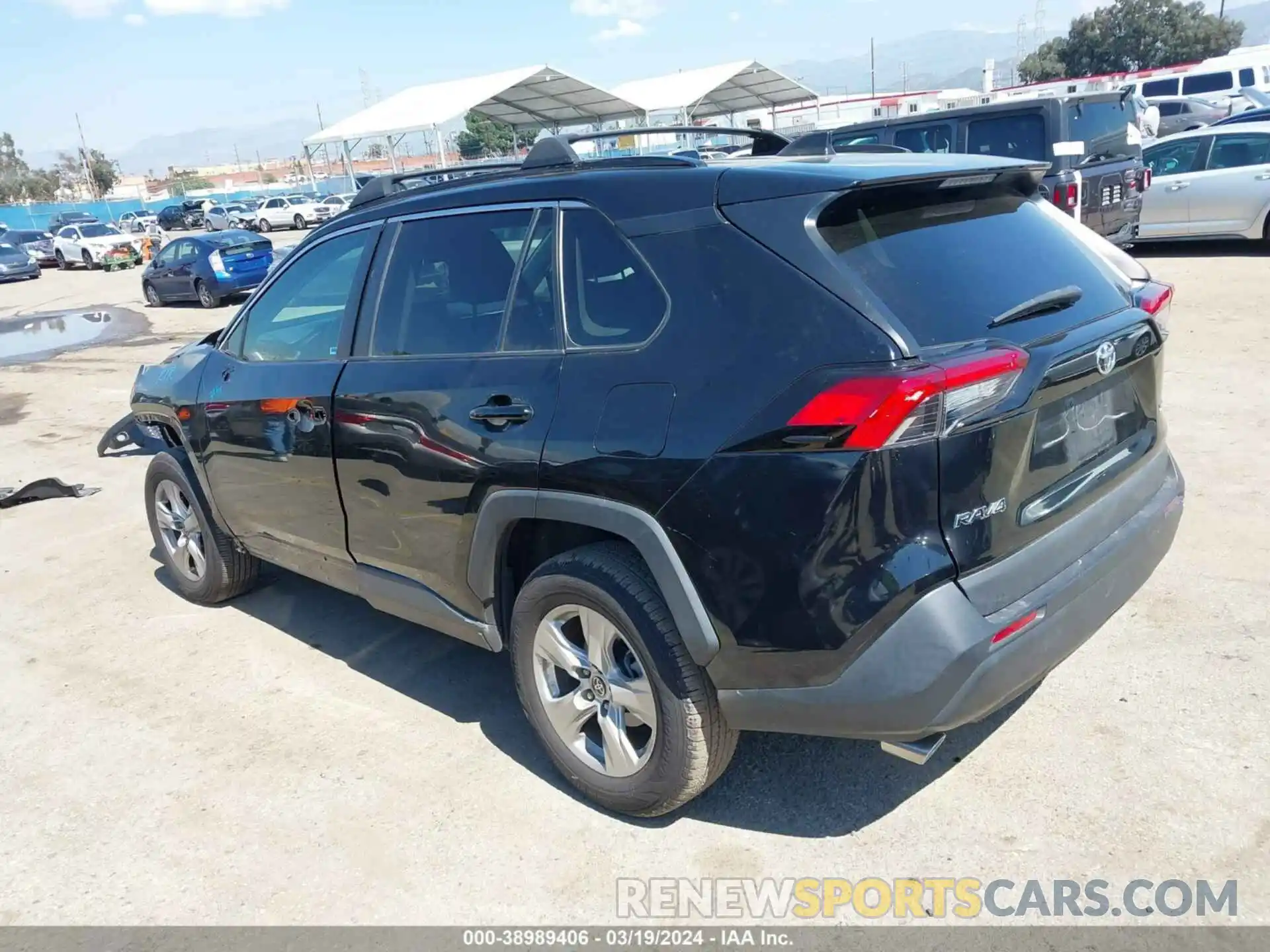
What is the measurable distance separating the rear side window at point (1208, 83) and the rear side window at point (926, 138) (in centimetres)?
2174

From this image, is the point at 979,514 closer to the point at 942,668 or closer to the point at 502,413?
the point at 942,668

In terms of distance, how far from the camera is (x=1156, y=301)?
324 cm

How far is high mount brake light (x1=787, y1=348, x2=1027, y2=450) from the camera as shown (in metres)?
2.30

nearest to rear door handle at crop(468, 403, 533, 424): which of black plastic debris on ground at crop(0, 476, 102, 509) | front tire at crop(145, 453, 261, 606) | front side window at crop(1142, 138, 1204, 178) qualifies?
front tire at crop(145, 453, 261, 606)

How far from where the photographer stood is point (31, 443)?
31.0ft

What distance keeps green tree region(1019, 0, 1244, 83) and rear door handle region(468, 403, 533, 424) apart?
69.9 meters

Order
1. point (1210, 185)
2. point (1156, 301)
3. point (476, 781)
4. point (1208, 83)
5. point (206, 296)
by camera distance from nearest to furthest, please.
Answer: point (1156, 301), point (476, 781), point (1210, 185), point (206, 296), point (1208, 83)

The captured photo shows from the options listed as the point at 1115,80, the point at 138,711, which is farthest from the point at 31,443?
the point at 1115,80

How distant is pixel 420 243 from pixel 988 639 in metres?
2.42

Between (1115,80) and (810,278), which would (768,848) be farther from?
(1115,80)

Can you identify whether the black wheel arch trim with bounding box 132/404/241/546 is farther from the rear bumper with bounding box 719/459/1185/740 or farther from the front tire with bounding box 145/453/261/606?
the rear bumper with bounding box 719/459/1185/740

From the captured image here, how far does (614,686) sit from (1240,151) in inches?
508

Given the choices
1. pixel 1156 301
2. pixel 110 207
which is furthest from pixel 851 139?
pixel 110 207

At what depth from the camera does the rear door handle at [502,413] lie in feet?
9.91
